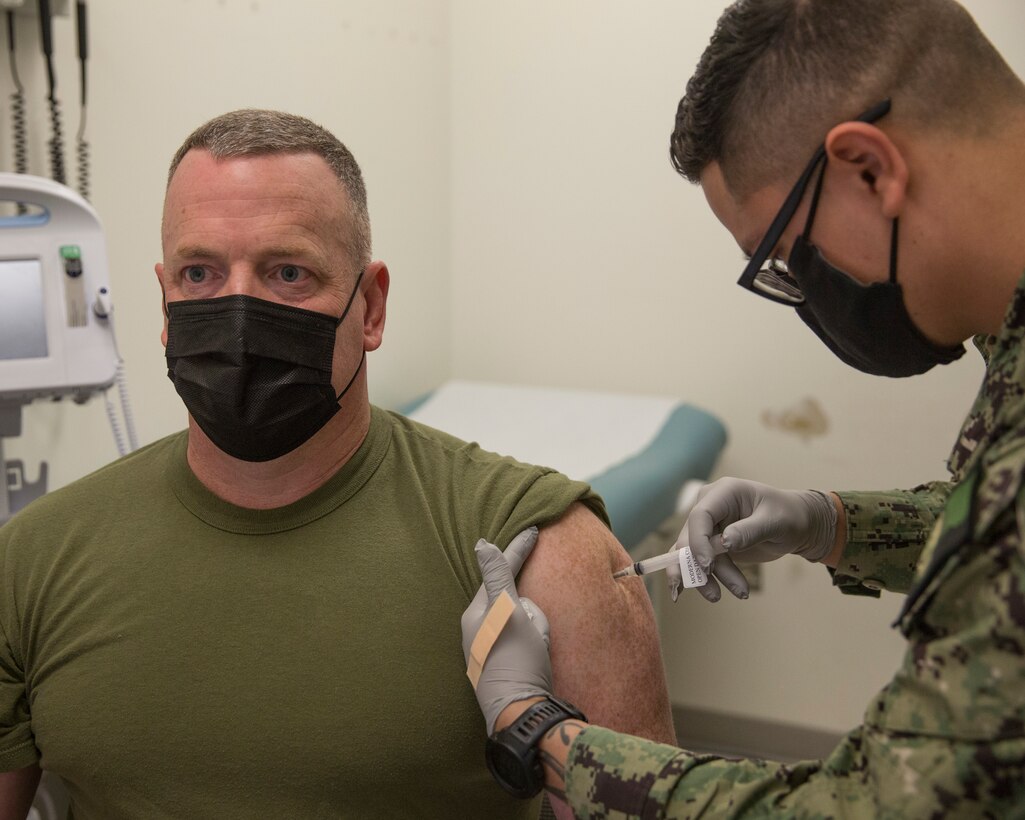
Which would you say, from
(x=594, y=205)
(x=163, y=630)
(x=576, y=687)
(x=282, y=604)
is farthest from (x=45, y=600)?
(x=594, y=205)

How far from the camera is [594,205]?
10.5 feet

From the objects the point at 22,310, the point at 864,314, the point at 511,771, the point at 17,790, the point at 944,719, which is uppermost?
the point at 864,314

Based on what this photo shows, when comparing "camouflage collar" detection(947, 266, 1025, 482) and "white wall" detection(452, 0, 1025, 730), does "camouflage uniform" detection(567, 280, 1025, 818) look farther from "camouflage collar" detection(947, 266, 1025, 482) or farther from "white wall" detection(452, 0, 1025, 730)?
"white wall" detection(452, 0, 1025, 730)

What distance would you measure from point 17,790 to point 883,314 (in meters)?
1.23

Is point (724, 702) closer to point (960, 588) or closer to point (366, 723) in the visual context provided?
point (366, 723)

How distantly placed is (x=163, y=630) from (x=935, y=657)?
92cm

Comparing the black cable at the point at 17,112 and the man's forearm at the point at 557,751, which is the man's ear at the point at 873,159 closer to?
the man's forearm at the point at 557,751

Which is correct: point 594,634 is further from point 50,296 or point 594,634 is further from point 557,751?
point 50,296

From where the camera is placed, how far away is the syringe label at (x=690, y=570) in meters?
1.35

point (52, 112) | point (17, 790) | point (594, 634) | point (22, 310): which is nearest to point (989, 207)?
point (594, 634)

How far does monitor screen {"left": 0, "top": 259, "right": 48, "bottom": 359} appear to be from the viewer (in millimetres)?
1726

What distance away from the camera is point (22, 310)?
174 centimetres

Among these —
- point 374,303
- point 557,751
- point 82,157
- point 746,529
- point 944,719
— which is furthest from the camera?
point 82,157

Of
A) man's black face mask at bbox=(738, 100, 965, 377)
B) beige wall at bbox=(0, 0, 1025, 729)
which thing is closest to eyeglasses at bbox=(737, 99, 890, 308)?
man's black face mask at bbox=(738, 100, 965, 377)
